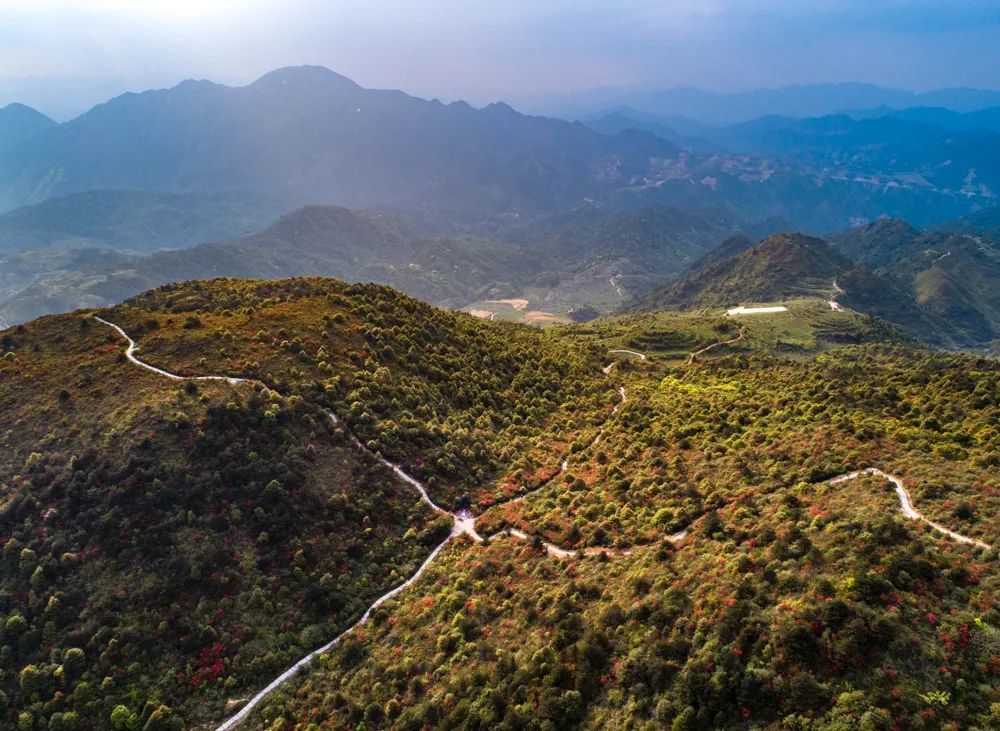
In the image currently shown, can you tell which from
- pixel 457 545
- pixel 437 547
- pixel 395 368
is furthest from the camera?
pixel 395 368

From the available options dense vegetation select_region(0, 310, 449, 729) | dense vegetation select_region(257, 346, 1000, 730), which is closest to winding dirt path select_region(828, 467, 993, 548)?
dense vegetation select_region(257, 346, 1000, 730)

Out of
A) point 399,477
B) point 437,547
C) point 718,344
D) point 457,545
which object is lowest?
point 718,344

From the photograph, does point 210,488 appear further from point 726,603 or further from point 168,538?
point 726,603

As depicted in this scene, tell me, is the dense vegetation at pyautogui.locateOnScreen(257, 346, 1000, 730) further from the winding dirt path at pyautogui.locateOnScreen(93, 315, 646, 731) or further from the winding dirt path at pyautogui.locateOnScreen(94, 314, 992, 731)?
the winding dirt path at pyautogui.locateOnScreen(93, 315, 646, 731)

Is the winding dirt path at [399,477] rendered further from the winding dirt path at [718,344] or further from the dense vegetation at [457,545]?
the winding dirt path at [718,344]

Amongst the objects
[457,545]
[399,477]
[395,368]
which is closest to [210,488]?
[399,477]

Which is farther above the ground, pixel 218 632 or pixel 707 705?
pixel 707 705

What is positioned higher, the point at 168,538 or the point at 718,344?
the point at 168,538

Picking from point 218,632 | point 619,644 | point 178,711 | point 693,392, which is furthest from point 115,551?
point 693,392

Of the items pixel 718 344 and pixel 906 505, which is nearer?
pixel 906 505

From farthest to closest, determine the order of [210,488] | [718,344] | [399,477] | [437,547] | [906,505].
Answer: [718,344] < [399,477] < [437,547] < [210,488] < [906,505]

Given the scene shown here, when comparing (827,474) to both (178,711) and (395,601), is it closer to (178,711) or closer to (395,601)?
(395,601)
